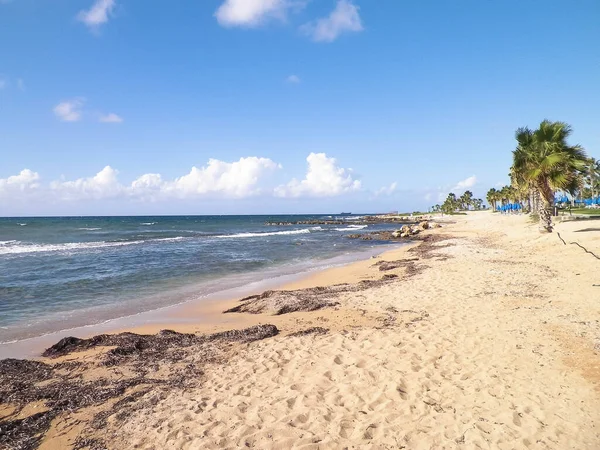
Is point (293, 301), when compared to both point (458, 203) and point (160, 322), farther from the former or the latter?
point (458, 203)

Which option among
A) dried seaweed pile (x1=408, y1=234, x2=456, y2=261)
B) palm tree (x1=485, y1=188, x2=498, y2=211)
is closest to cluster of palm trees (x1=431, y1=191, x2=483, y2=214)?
palm tree (x1=485, y1=188, x2=498, y2=211)

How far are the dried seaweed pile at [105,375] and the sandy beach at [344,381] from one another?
40mm

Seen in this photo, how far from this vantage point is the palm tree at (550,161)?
2278 centimetres

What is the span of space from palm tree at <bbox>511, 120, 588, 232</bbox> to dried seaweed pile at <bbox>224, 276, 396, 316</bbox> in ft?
52.6

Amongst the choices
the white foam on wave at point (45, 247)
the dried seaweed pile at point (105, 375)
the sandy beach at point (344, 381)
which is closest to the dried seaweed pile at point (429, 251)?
the sandy beach at point (344, 381)

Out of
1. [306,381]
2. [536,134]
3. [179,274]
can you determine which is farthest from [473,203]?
[306,381]

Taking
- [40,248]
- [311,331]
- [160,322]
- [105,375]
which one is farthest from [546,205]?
[40,248]

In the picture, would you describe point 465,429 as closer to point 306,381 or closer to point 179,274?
point 306,381

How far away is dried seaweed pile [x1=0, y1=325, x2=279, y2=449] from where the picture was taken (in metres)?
5.70

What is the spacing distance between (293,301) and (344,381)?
6382 millimetres

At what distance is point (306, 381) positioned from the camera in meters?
6.50

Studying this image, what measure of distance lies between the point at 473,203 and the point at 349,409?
583ft

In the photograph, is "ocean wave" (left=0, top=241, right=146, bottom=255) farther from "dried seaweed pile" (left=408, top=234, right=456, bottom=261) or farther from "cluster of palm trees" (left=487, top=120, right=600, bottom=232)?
"cluster of palm trees" (left=487, top=120, right=600, bottom=232)

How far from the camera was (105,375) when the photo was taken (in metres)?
7.60
